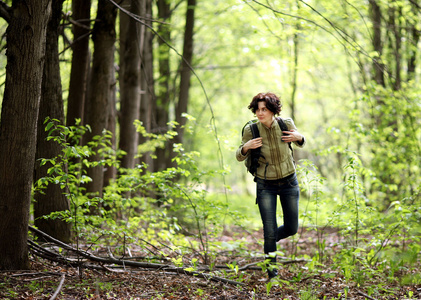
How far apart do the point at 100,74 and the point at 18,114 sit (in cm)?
321

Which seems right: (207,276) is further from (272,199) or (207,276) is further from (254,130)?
(254,130)

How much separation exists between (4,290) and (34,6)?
2.78 meters

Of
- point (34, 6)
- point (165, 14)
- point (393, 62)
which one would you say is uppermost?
point (165, 14)

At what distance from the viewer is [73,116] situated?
723 centimetres

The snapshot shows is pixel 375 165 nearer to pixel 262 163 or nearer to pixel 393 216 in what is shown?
pixel 393 216

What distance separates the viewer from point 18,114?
4117 mm

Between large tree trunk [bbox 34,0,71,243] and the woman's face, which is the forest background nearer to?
large tree trunk [bbox 34,0,71,243]

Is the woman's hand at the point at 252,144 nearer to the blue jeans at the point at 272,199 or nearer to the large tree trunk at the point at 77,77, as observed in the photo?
the blue jeans at the point at 272,199

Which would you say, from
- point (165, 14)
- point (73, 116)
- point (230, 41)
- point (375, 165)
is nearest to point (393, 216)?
point (375, 165)

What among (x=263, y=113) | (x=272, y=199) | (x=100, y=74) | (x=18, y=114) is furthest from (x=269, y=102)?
(x=100, y=74)

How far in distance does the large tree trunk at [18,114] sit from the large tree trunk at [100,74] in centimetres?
271

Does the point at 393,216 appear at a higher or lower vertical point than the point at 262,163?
lower

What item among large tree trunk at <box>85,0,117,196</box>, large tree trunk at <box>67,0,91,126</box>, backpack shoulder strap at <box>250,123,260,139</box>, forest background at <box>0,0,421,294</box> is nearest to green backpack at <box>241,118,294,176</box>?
backpack shoulder strap at <box>250,123,260,139</box>

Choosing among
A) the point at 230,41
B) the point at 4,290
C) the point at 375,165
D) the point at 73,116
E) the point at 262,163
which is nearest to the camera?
the point at 4,290
